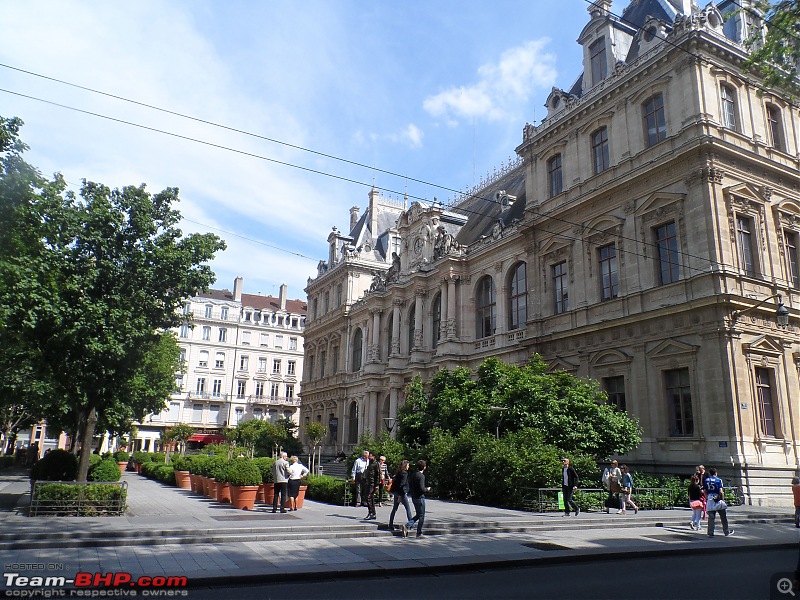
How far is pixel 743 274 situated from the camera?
22.9m

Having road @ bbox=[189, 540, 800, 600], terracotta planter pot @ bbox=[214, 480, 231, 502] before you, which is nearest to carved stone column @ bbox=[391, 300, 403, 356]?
terracotta planter pot @ bbox=[214, 480, 231, 502]

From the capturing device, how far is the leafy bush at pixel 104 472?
1811cm

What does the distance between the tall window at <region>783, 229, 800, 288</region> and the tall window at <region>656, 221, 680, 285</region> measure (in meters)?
4.93

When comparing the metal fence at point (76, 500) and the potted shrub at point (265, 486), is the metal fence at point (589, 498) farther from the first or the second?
the metal fence at point (76, 500)

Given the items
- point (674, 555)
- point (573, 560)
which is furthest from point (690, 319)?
point (573, 560)

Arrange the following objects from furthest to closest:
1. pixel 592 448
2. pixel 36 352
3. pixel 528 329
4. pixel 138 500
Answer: pixel 528 329 → pixel 592 448 → pixel 138 500 → pixel 36 352

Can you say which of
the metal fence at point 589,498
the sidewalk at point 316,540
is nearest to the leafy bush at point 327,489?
the sidewalk at point 316,540

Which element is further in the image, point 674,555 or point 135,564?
point 674,555

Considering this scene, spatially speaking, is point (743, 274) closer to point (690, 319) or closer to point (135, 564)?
point (690, 319)

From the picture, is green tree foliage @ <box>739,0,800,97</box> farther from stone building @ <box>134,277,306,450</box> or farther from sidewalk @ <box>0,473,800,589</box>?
stone building @ <box>134,277,306,450</box>

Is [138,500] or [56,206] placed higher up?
[56,206]

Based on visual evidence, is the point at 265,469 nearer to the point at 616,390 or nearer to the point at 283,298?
the point at 616,390

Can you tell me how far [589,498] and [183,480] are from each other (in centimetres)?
1708

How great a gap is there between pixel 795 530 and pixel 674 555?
6.73m
